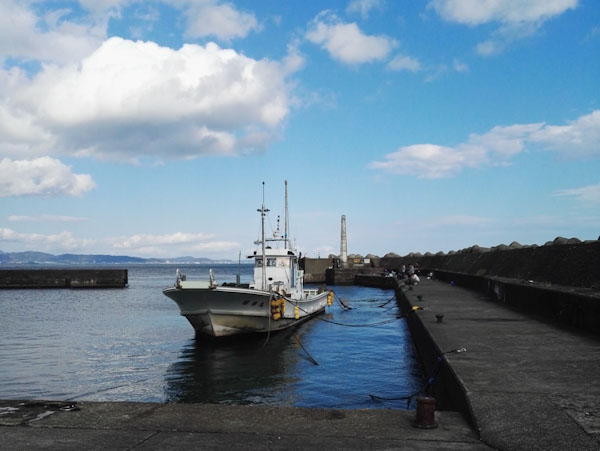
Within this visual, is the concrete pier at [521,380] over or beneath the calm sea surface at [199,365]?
over

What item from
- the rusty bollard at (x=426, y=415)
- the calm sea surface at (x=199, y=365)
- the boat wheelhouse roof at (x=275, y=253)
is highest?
the boat wheelhouse roof at (x=275, y=253)

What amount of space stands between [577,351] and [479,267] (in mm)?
33645

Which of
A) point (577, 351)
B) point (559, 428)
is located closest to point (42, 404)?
point (559, 428)

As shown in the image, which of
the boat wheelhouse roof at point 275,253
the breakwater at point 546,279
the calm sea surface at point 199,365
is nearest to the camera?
the calm sea surface at point 199,365

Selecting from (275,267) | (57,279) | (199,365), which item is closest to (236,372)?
(199,365)

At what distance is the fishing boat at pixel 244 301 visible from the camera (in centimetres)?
2020

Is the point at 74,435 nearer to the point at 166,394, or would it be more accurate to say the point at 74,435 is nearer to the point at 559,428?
the point at 559,428

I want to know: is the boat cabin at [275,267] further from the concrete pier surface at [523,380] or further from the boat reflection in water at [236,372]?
the concrete pier surface at [523,380]

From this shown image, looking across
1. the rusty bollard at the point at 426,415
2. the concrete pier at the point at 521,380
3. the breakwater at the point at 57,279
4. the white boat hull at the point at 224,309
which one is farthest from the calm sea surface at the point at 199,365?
the breakwater at the point at 57,279

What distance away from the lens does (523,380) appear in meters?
8.12

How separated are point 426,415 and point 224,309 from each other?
48.6 feet

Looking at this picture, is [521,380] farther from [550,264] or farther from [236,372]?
[550,264]

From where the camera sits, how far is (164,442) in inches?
241

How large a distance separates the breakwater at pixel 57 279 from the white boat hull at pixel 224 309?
5055 cm
